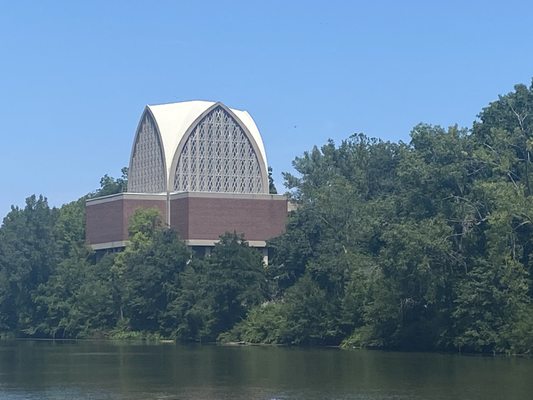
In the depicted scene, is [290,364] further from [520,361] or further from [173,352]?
[173,352]

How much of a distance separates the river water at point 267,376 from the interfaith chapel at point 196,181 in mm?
46635

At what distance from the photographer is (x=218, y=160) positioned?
443 ft

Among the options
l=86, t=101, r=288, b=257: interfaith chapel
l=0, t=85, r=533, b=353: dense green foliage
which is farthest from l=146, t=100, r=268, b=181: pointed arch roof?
l=0, t=85, r=533, b=353: dense green foliage

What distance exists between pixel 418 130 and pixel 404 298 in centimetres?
1079

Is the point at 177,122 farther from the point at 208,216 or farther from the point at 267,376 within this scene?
the point at 267,376

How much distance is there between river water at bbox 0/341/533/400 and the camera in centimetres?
4191

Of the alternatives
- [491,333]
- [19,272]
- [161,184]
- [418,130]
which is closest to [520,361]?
[491,333]

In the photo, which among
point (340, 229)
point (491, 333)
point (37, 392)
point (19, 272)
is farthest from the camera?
point (19, 272)

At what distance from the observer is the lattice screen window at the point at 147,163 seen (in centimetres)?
13362

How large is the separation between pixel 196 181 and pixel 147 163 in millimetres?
7222

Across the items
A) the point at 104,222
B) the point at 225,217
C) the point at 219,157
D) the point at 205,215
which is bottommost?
the point at 225,217

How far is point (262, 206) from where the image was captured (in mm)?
121500

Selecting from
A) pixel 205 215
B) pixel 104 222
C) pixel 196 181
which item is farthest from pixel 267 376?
pixel 196 181

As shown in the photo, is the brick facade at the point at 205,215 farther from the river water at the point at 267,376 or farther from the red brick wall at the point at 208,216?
the river water at the point at 267,376
